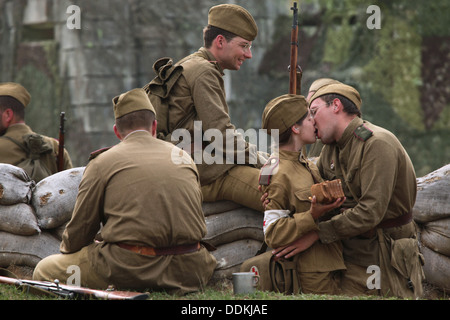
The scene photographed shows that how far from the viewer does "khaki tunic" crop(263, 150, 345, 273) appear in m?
5.15

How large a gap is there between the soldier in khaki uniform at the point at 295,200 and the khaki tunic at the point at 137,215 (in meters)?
0.54

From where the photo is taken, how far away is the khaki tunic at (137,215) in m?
4.82

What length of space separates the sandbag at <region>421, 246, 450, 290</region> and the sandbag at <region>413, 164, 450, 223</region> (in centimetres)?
26

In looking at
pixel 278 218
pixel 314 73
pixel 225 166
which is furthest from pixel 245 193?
pixel 314 73

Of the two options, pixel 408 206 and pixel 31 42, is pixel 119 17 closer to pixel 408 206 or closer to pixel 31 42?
pixel 31 42

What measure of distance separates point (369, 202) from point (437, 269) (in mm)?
1345

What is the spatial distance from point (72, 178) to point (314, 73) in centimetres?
826

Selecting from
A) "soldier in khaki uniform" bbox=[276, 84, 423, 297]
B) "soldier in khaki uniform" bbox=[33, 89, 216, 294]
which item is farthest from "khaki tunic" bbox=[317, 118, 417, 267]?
"soldier in khaki uniform" bbox=[33, 89, 216, 294]

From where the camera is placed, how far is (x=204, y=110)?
5914mm

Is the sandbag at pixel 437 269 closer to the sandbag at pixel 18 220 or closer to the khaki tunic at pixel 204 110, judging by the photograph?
the khaki tunic at pixel 204 110

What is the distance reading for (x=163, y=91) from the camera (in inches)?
239
